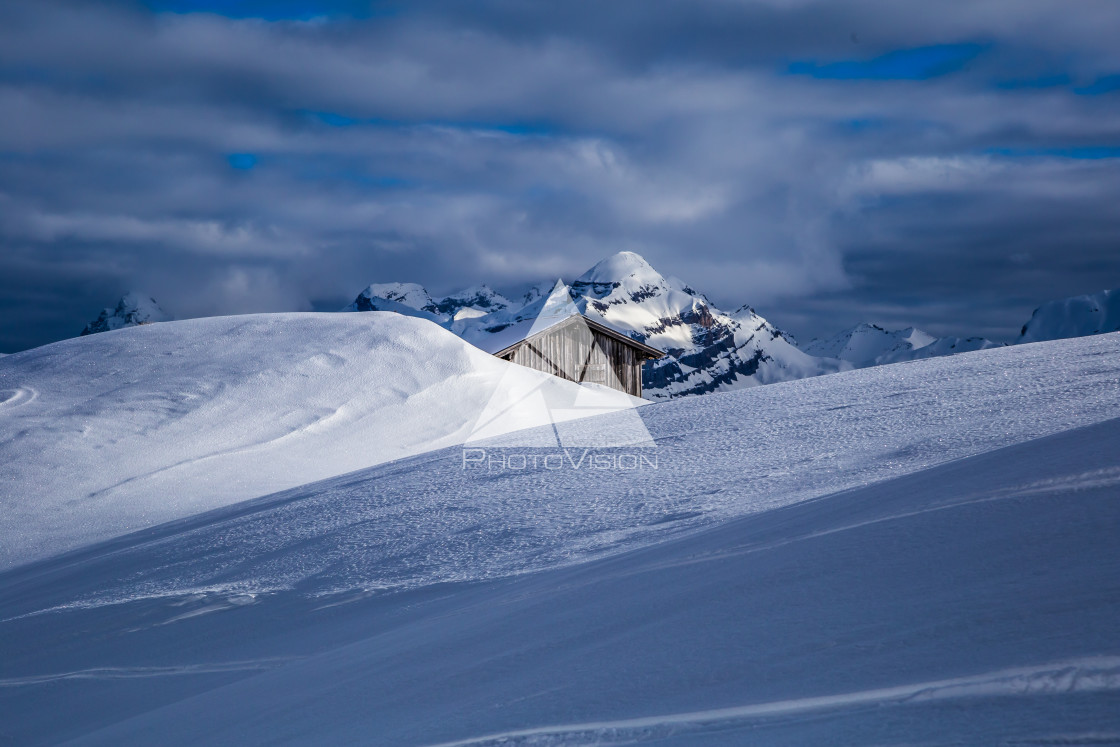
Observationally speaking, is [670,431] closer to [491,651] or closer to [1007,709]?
[491,651]

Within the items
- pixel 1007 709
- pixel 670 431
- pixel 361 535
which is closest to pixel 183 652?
pixel 361 535

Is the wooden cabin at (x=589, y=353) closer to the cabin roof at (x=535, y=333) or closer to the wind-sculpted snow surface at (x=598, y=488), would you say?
the cabin roof at (x=535, y=333)

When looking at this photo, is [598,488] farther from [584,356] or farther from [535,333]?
[584,356]

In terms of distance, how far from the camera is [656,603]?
2.00 meters

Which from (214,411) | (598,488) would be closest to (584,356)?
(214,411)

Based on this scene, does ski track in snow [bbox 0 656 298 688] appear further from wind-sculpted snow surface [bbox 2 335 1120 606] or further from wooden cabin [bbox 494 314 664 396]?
wooden cabin [bbox 494 314 664 396]

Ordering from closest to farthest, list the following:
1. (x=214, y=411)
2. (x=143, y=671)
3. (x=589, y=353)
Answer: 1. (x=143, y=671)
2. (x=214, y=411)
3. (x=589, y=353)

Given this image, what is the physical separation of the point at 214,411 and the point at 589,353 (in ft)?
43.8

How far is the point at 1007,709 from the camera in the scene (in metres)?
1.12

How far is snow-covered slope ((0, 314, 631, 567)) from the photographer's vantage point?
249 inches

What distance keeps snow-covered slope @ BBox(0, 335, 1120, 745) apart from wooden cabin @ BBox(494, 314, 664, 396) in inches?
602

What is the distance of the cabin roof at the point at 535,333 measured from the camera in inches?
712

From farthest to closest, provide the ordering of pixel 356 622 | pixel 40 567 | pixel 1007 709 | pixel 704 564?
pixel 40 567 → pixel 356 622 → pixel 704 564 → pixel 1007 709

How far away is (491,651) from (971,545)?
1169 mm
